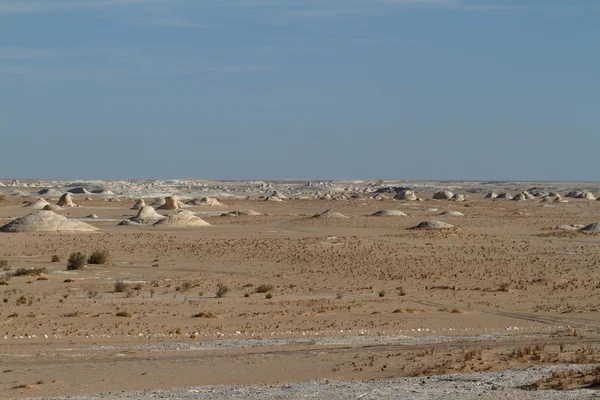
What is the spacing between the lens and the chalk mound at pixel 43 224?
43750 mm

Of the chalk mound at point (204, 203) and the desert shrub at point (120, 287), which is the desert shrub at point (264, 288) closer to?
the desert shrub at point (120, 287)

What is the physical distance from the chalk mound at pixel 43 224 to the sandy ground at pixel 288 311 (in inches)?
50.3

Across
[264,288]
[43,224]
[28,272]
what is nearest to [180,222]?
[43,224]

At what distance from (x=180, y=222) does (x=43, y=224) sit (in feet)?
26.6

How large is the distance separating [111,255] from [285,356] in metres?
21.3

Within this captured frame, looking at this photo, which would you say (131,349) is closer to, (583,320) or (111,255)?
(583,320)

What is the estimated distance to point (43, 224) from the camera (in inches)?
1735

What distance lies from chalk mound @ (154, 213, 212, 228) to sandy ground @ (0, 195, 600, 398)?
488cm

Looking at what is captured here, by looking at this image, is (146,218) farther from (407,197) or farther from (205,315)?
(407,197)

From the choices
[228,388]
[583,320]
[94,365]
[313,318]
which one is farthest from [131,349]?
[583,320]

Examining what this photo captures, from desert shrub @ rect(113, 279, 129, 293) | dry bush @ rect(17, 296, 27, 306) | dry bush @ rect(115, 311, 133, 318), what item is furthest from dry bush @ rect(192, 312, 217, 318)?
desert shrub @ rect(113, 279, 129, 293)

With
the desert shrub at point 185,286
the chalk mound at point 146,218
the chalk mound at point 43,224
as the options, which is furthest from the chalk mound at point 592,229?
the desert shrub at point 185,286

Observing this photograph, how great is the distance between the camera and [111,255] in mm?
34375

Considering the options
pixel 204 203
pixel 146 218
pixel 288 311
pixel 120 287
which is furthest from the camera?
pixel 204 203
